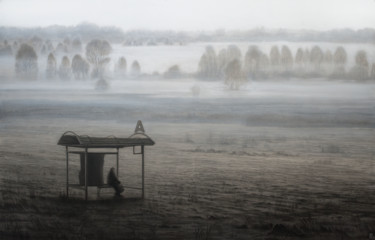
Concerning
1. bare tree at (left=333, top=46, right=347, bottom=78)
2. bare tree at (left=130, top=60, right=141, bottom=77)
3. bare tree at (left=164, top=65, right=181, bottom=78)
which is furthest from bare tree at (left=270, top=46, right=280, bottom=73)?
bare tree at (left=130, top=60, right=141, bottom=77)

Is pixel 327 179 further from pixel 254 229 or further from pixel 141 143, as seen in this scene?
pixel 141 143

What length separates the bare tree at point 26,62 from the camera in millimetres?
10422

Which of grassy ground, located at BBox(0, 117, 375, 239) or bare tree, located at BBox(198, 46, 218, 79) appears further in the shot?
bare tree, located at BBox(198, 46, 218, 79)

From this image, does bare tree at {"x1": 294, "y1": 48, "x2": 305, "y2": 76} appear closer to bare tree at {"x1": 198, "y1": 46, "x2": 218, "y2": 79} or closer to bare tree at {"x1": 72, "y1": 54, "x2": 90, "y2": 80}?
bare tree at {"x1": 198, "y1": 46, "x2": 218, "y2": 79}

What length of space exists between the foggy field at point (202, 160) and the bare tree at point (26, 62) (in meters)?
0.21

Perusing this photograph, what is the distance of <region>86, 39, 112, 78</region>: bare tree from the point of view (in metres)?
10.5

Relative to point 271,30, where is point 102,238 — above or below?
below

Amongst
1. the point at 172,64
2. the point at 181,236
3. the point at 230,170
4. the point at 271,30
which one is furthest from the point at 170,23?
the point at 181,236

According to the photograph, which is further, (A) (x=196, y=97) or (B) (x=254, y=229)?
(A) (x=196, y=97)

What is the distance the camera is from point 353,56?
1030 centimetres

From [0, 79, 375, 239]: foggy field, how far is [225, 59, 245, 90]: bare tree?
5.5 inches

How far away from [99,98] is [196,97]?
5.34 feet

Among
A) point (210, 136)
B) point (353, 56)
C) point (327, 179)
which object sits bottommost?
point (327, 179)

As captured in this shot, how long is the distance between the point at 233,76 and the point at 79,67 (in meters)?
2.62
